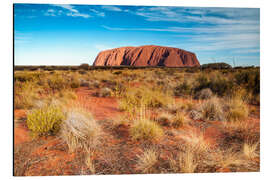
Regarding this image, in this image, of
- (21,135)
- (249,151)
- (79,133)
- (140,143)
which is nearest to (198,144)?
(249,151)

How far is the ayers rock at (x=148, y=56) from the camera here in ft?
12.9

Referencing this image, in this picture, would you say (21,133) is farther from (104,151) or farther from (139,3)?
(139,3)

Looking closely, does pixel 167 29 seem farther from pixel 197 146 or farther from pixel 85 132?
→ pixel 85 132

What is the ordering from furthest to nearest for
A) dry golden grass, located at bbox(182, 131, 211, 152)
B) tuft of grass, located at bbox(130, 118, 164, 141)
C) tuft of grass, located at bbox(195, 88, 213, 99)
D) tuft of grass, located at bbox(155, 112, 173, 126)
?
tuft of grass, located at bbox(195, 88, 213, 99)
tuft of grass, located at bbox(155, 112, 173, 126)
tuft of grass, located at bbox(130, 118, 164, 141)
dry golden grass, located at bbox(182, 131, 211, 152)

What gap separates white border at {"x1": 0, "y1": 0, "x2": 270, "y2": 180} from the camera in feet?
7.70

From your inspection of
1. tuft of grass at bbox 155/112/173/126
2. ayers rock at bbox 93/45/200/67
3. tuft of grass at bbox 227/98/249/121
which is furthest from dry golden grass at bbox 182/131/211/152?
ayers rock at bbox 93/45/200/67

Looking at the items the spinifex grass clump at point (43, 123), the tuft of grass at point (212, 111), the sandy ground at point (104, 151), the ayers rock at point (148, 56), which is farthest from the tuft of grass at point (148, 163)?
the ayers rock at point (148, 56)

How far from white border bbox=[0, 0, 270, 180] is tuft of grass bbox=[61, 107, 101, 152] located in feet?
1.49

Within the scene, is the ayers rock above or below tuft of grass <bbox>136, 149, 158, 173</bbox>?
above

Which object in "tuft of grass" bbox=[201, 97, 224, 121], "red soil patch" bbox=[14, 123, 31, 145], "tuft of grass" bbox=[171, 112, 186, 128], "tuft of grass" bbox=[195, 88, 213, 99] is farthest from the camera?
"tuft of grass" bbox=[195, 88, 213, 99]

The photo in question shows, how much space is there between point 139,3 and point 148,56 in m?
1.57

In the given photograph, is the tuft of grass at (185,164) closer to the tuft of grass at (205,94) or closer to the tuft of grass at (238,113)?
the tuft of grass at (238,113)

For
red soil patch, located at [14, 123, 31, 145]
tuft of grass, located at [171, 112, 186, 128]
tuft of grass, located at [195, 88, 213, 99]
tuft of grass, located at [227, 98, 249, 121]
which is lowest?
red soil patch, located at [14, 123, 31, 145]

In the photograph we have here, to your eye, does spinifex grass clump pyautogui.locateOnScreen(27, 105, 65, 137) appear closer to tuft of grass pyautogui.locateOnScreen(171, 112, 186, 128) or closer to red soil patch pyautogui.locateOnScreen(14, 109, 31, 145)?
red soil patch pyautogui.locateOnScreen(14, 109, 31, 145)
